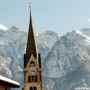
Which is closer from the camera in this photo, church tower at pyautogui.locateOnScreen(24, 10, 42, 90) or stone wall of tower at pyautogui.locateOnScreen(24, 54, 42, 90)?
church tower at pyautogui.locateOnScreen(24, 10, 42, 90)

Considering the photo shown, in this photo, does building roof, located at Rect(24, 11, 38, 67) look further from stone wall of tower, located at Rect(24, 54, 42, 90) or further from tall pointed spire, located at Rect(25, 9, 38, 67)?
stone wall of tower, located at Rect(24, 54, 42, 90)

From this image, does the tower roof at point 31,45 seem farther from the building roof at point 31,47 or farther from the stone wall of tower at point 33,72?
the stone wall of tower at point 33,72

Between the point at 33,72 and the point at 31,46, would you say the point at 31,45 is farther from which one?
the point at 33,72

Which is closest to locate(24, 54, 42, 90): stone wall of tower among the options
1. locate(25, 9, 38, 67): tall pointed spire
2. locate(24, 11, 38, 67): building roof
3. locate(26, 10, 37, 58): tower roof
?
locate(24, 11, 38, 67): building roof

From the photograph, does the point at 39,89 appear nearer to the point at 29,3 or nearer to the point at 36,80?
the point at 36,80

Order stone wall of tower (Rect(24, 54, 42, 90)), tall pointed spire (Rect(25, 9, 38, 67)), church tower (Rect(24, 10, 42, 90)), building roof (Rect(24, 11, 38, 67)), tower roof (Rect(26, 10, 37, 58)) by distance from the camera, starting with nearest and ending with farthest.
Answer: church tower (Rect(24, 10, 42, 90))
stone wall of tower (Rect(24, 54, 42, 90))
building roof (Rect(24, 11, 38, 67))
tall pointed spire (Rect(25, 9, 38, 67))
tower roof (Rect(26, 10, 37, 58))

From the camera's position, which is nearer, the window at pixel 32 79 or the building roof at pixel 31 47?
the window at pixel 32 79

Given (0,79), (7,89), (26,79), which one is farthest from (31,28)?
(0,79)

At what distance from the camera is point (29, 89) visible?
227ft

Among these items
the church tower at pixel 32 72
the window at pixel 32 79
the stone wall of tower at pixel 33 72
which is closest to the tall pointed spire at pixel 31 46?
the church tower at pixel 32 72

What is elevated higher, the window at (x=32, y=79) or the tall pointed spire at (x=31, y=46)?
the tall pointed spire at (x=31, y=46)

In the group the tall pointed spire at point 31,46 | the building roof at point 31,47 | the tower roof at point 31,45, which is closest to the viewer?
the building roof at point 31,47

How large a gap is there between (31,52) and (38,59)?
8.82 ft

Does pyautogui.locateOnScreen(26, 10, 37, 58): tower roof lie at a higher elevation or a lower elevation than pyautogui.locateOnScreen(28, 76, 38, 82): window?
higher
